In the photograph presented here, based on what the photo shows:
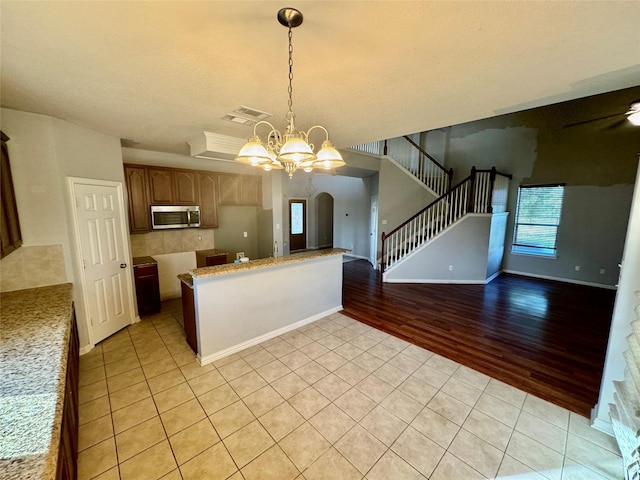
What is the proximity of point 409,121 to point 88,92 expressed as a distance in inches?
122

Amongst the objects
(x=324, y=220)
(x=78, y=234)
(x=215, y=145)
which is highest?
(x=215, y=145)

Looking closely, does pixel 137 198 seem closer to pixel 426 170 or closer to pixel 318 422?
pixel 318 422

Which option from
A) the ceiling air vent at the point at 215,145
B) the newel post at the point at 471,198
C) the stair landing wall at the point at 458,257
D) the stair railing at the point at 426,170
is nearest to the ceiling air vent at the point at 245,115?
the ceiling air vent at the point at 215,145

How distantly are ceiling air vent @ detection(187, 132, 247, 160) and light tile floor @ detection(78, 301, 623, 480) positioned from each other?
8.45 feet

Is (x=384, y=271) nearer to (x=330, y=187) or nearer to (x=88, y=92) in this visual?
(x=330, y=187)

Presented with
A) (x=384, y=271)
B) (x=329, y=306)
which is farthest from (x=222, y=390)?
(x=384, y=271)

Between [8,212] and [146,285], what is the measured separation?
6.41ft

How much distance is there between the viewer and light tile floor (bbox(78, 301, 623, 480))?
1.71 m

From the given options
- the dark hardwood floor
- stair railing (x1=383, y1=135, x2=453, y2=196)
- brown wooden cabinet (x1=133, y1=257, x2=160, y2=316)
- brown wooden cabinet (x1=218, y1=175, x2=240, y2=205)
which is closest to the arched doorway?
stair railing (x1=383, y1=135, x2=453, y2=196)

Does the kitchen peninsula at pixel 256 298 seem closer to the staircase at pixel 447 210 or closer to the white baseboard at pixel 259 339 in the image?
the white baseboard at pixel 259 339

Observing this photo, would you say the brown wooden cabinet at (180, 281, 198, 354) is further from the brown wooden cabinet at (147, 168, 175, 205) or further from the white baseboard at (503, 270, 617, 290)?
the white baseboard at (503, 270, 617, 290)

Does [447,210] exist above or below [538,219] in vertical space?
above

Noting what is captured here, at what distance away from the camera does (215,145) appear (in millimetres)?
3340

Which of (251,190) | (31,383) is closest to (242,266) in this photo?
(31,383)
